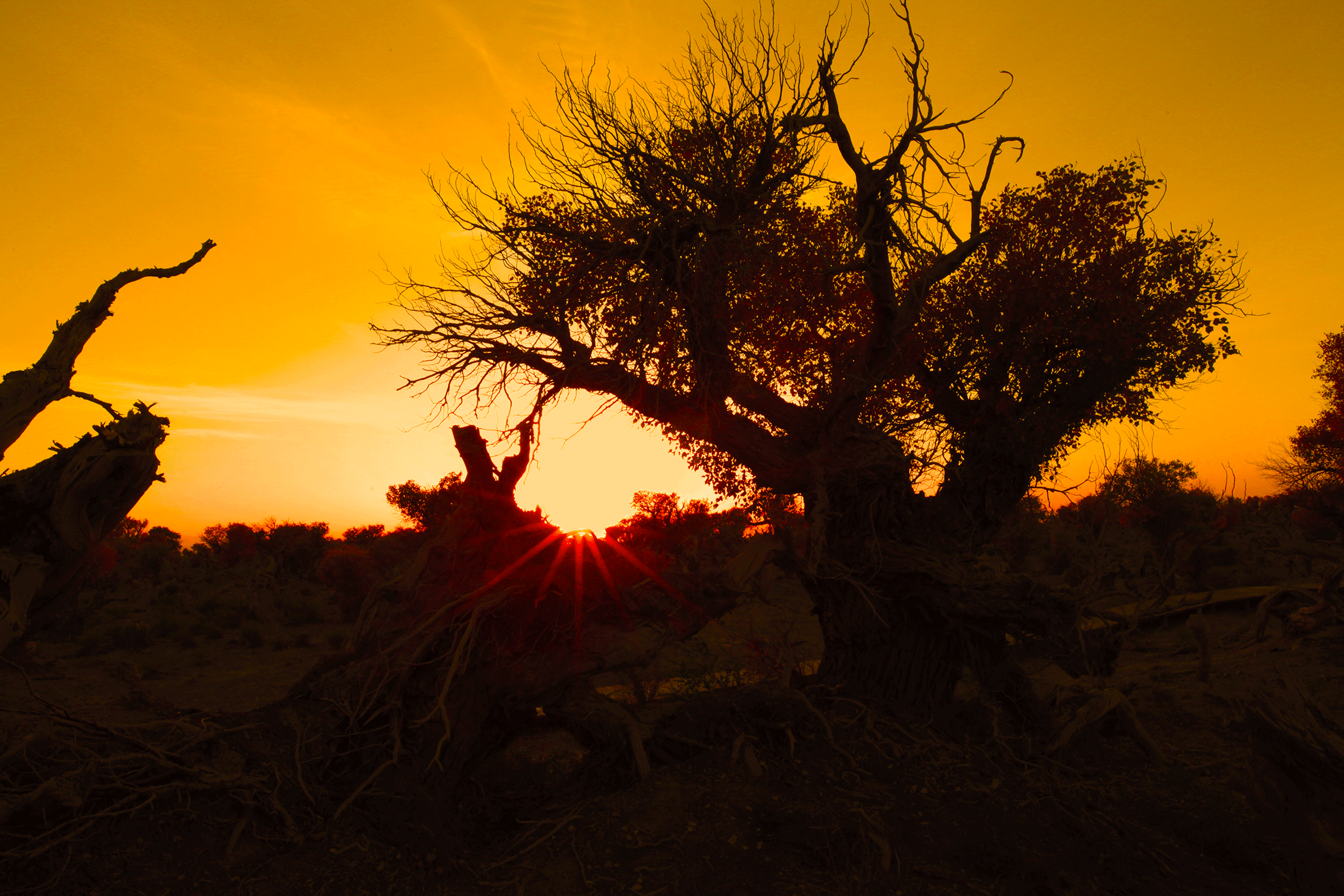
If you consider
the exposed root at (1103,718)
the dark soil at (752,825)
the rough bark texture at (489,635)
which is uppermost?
the rough bark texture at (489,635)

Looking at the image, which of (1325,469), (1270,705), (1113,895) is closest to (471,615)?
(1113,895)

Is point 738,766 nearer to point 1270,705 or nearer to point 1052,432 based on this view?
point 1270,705

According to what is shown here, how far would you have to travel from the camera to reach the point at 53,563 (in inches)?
224

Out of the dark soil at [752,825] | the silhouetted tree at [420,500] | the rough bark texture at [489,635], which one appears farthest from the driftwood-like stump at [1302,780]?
the silhouetted tree at [420,500]

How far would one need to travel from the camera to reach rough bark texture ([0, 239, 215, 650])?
5.50 meters

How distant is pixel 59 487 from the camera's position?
5602 mm

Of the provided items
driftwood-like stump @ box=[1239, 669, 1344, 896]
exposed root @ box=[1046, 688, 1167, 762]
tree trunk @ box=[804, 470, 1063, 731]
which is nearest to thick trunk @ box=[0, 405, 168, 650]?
tree trunk @ box=[804, 470, 1063, 731]

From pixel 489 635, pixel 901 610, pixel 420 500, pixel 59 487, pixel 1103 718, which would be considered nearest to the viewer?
pixel 59 487

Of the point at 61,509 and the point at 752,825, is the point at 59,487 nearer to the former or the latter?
the point at 61,509

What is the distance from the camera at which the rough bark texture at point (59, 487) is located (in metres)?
5.50

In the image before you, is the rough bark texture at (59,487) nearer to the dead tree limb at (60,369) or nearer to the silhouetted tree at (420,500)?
the dead tree limb at (60,369)

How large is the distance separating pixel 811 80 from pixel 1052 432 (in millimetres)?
5216

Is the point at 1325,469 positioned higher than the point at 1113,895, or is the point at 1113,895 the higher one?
the point at 1325,469

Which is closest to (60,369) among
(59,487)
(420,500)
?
(59,487)
